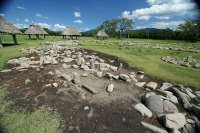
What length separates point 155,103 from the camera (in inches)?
126

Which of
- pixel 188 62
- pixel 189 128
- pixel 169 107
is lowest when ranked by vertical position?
pixel 189 128

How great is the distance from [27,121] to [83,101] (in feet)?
4.95

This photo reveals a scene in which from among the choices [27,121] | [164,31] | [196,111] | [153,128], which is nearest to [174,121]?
[153,128]

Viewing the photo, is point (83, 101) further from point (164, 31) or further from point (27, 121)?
point (164, 31)

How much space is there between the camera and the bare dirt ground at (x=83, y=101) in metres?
2.54

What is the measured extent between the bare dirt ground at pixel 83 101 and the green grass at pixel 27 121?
19 centimetres

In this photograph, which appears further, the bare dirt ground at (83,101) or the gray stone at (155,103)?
the gray stone at (155,103)

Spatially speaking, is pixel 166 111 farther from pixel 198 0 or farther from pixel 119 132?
pixel 198 0

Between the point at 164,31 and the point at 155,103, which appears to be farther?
the point at 164,31

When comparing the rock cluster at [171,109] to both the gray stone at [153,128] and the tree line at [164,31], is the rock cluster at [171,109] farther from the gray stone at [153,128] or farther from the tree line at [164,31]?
the tree line at [164,31]

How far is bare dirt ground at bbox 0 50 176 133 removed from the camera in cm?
254

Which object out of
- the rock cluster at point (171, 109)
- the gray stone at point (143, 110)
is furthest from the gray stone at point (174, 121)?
the gray stone at point (143, 110)

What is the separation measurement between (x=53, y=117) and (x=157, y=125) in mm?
2669

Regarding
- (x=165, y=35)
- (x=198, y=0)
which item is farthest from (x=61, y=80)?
(x=165, y=35)
